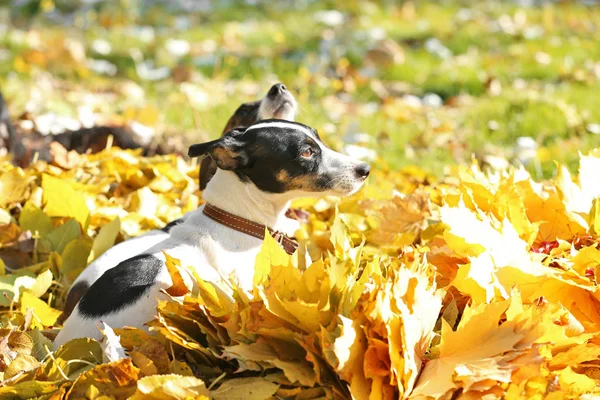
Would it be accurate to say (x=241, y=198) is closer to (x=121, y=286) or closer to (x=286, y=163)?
(x=286, y=163)

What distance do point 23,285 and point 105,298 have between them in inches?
19.0

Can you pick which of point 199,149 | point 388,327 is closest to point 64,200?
point 199,149

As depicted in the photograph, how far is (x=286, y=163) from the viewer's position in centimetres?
268

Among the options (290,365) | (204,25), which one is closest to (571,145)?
(290,365)

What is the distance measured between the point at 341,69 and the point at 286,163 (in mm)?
4496

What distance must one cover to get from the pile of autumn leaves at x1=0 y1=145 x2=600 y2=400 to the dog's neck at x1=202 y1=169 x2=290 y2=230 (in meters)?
0.61

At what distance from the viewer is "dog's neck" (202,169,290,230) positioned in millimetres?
2754

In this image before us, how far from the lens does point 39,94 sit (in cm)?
587

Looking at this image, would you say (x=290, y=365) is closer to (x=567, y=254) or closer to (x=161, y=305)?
(x=161, y=305)

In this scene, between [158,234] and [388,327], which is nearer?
[388,327]

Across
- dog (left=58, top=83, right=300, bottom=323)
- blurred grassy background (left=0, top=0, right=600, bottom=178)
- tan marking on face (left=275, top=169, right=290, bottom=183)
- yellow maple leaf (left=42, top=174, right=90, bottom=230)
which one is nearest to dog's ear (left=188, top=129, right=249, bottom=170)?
tan marking on face (left=275, top=169, right=290, bottom=183)

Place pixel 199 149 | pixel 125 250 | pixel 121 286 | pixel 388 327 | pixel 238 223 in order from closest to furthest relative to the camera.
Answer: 1. pixel 388 327
2. pixel 121 286
3. pixel 199 149
4. pixel 238 223
5. pixel 125 250

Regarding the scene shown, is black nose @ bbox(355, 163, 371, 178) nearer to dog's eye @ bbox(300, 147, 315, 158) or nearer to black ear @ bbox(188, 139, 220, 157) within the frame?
dog's eye @ bbox(300, 147, 315, 158)

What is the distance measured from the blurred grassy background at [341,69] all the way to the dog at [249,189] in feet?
5.17
